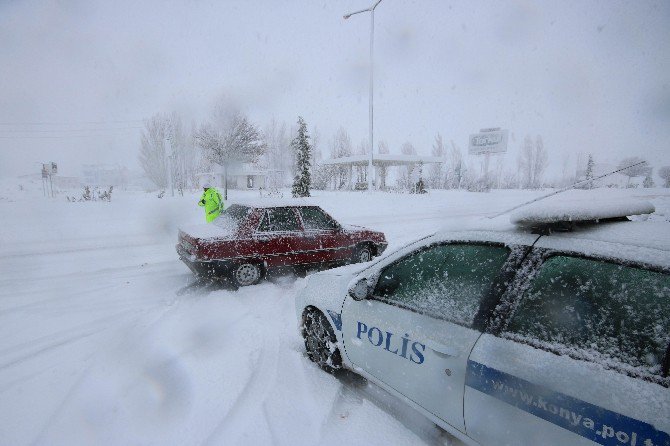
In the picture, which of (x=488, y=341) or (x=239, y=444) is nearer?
(x=488, y=341)

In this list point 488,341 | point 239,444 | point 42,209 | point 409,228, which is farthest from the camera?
point 42,209

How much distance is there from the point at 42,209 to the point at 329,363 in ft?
58.9

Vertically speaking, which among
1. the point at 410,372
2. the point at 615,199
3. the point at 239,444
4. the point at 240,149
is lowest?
the point at 239,444

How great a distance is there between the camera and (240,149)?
26.4 metres

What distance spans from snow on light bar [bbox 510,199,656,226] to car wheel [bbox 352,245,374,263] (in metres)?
4.94

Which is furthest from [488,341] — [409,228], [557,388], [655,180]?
[655,180]

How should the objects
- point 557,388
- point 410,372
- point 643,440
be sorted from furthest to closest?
point 410,372
point 557,388
point 643,440

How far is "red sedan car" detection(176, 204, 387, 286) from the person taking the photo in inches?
219


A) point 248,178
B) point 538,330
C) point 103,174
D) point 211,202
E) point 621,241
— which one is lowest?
point 538,330

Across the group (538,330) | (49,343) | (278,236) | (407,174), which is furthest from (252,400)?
(407,174)

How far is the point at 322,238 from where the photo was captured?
252 inches

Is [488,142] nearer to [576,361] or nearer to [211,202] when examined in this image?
[211,202]

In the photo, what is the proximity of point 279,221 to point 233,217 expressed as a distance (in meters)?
0.84

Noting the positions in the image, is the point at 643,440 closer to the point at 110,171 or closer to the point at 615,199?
the point at 615,199
